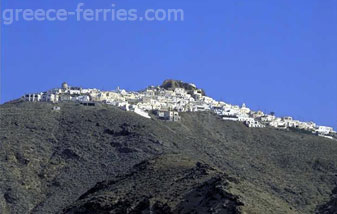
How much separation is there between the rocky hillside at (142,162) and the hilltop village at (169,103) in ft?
9.80

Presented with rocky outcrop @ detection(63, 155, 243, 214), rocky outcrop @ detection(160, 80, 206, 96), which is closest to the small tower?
rocky outcrop @ detection(160, 80, 206, 96)

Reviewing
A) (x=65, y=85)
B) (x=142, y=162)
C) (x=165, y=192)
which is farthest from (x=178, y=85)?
(x=165, y=192)

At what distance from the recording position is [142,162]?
66.6 m

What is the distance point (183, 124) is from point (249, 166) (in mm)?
18352

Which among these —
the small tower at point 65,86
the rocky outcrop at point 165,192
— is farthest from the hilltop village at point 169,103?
the rocky outcrop at point 165,192

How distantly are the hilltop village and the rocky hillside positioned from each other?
9.80 feet

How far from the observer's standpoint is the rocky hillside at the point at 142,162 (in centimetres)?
5688

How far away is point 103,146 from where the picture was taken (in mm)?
95562

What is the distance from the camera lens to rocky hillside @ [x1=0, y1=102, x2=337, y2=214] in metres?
56.9

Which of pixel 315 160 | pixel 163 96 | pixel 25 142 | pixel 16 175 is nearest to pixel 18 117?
pixel 25 142

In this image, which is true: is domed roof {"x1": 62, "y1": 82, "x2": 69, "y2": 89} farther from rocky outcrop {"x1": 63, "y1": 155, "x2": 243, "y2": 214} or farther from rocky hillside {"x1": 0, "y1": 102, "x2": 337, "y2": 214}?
rocky outcrop {"x1": 63, "y1": 155, "x2": 243, "y2": 214}

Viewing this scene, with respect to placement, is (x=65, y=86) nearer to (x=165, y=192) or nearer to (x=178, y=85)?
(x=178, y=85)

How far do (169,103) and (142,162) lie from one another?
6171 cm

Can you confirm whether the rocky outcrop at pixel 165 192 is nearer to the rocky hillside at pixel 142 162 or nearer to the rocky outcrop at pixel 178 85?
the rocky hillside at pixel 142 162
